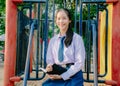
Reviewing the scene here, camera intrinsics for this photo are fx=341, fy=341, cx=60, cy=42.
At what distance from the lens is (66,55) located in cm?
327

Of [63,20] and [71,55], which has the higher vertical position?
[63,20]

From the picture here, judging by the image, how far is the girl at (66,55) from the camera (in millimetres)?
3186

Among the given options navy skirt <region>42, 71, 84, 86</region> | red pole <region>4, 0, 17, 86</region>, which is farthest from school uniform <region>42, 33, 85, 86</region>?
red pole <region>4, 0, 17, 86</region>

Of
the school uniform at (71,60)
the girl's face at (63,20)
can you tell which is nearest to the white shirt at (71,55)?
the school uniform at (71,60)

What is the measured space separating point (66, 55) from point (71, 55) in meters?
0.05

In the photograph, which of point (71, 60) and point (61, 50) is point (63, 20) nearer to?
point (61, 50)

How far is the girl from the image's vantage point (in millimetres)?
3186

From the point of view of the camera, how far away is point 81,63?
3191 millimetres

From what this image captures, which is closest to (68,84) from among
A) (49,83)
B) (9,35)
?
(49,83)

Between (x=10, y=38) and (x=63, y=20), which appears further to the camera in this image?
(x=10, y=38)

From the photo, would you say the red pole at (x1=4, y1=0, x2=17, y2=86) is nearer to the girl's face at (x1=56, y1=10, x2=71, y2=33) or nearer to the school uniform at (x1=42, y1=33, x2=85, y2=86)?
the school uniform at (x1=42, y1=33, x2=85, y2=86)

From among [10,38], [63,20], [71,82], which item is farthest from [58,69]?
[10,38]

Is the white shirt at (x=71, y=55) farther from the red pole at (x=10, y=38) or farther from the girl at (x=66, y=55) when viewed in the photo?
the red pole at (x=10, y=38)

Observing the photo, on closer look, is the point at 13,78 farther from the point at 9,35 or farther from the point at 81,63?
the point at 81,63
